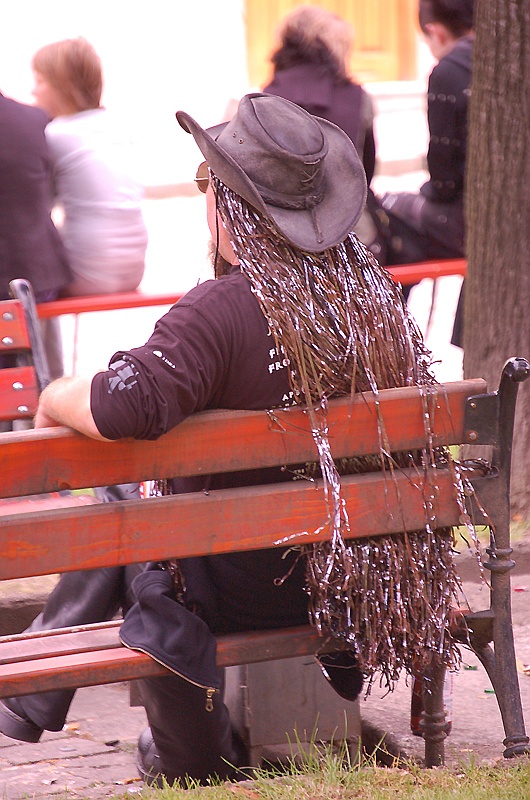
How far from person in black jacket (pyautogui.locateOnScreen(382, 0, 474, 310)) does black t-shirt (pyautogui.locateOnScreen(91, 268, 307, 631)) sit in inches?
109

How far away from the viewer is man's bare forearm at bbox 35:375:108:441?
2361mm

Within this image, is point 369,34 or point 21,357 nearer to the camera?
point 21,357

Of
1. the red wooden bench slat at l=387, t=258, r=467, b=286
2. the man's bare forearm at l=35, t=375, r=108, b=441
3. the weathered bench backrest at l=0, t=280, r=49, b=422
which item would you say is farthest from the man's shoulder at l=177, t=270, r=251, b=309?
the red wooden bench slat at l=387, t=258, r=467, b=286

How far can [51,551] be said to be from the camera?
2439 millimetres

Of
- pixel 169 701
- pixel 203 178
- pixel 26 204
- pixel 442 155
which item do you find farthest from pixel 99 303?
pixel 169 701

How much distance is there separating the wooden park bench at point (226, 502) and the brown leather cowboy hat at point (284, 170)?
0.39 m

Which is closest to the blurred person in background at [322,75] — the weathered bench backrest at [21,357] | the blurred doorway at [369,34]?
the weathered bench backrest at [21,357]

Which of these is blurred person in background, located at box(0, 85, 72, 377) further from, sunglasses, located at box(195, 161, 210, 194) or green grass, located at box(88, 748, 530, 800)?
green grass, located at box(88, 748, 530, 800)

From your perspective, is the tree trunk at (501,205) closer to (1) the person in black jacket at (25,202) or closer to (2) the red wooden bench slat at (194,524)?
(1) the person in black jacket at (25,202)

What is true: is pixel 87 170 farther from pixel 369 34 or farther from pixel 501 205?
pixel 369 34

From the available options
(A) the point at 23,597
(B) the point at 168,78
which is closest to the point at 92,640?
(A) the point at 23,597

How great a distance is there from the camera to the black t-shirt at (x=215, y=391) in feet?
7.72

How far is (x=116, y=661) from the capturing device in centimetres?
258

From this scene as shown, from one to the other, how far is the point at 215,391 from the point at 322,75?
3.00 metres
